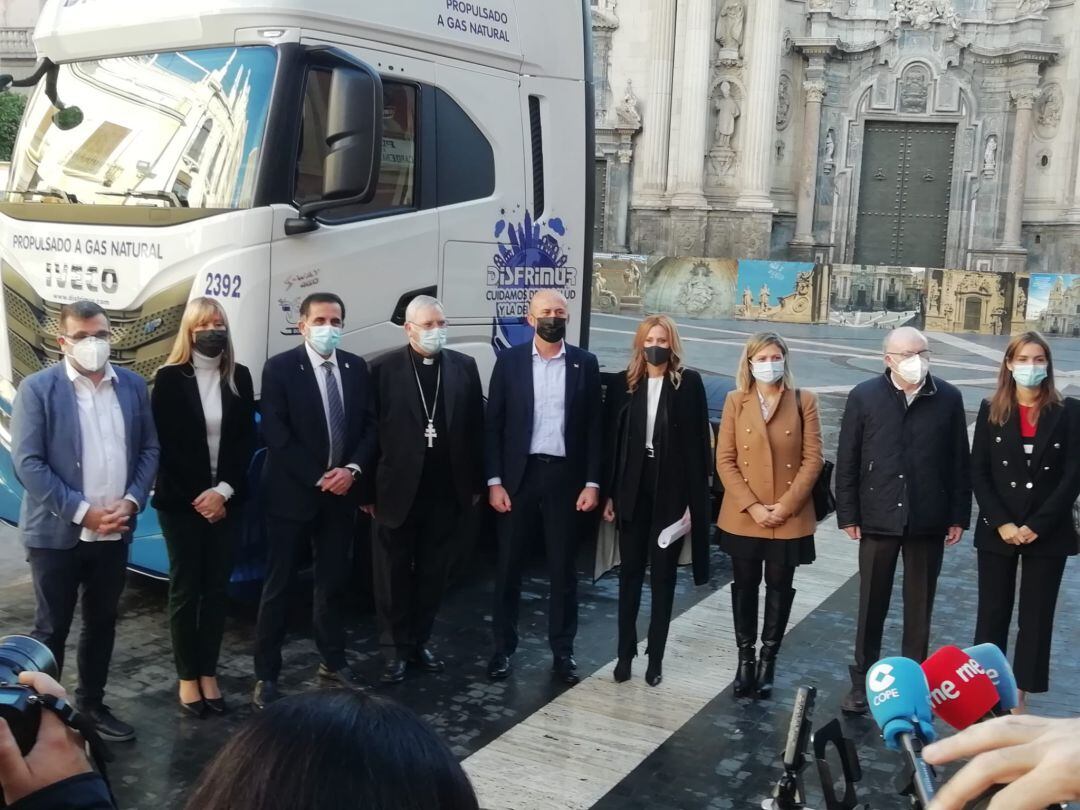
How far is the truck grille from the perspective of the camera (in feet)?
18.2

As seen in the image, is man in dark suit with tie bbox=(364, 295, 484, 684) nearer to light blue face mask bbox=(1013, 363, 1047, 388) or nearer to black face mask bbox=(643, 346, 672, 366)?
black face mask bbox=(643, 346, 672, 366)

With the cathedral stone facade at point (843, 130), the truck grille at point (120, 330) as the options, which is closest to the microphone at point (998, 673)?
the truck grille at point (120, 330)

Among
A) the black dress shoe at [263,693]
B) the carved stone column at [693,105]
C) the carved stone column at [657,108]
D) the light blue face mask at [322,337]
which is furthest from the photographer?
the carved stone column at [657,108]

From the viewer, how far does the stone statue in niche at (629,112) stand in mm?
29391

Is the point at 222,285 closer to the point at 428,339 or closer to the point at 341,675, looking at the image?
the point at 428,339

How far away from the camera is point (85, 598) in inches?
194

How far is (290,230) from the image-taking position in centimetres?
556

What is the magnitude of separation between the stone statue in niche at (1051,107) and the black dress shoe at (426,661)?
29251 mm

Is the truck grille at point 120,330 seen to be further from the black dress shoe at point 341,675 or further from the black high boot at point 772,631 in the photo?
the black high boot at point 772,631

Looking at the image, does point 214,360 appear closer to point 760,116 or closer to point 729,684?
point 729,684

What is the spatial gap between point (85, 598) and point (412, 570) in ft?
5.55

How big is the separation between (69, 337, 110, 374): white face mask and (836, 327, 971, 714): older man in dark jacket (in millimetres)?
3512

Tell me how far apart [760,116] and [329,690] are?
97.1 feet

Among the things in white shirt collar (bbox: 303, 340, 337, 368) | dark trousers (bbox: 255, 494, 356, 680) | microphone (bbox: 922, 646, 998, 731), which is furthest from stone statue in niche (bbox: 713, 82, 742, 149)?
microphone (bbox: 922, 646, 998, 731)
